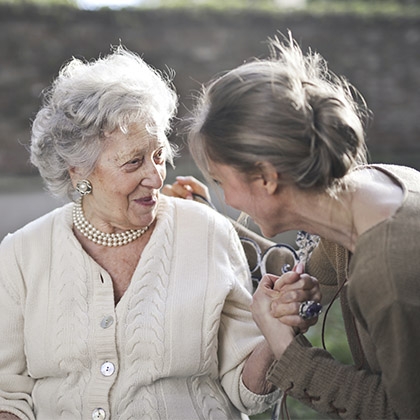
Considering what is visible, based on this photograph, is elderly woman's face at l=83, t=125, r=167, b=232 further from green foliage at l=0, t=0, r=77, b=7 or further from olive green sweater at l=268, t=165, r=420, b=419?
green foliage at l=0, t=0, r=77, b=7

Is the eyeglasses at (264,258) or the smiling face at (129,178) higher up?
the smiling face at (129,178)

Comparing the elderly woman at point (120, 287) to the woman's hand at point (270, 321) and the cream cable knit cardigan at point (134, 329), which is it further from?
the woman's hand at point (270, 321)

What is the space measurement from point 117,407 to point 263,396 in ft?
1.76

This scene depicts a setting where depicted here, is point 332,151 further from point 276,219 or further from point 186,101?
point 186,101

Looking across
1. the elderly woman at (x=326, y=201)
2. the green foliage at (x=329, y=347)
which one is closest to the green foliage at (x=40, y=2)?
the green foliage at (x=329, y=347)

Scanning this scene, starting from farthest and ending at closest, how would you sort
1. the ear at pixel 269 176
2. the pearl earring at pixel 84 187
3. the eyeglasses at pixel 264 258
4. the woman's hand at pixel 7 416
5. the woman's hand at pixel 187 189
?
1. the woman's hand at pixel 187 189
2. the eyeglasses at pixel 264 258
3. the pearl earring at pixel 84 187
4. the woman's hand at pixel 7 416
5. the ear at pixel 269 176

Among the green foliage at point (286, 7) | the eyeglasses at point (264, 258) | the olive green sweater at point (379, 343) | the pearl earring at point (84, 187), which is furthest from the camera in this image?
the green foliage at point (286, 7)

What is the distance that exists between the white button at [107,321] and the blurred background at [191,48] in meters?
5.46

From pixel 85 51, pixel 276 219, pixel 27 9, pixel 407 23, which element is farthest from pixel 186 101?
pixel 276 219

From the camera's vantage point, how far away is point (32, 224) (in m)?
3.07

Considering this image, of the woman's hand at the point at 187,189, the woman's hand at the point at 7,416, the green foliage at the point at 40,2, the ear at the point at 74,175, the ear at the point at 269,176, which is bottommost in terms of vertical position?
the woman's hand at the point at 7,416

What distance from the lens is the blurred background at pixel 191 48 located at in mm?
9266

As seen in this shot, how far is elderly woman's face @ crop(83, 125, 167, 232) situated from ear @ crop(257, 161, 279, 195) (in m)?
0.72

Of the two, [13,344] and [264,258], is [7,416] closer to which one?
[13,344]
